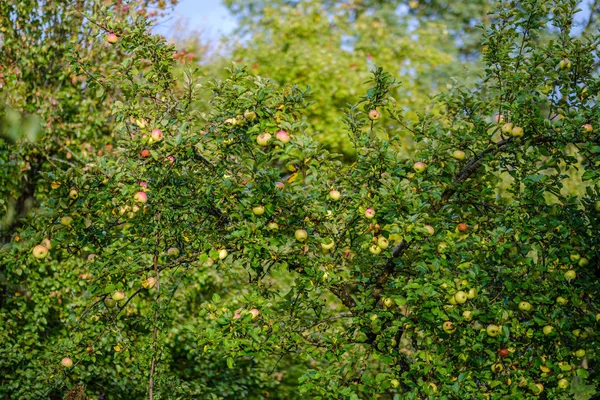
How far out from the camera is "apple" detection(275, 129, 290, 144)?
9.56ft

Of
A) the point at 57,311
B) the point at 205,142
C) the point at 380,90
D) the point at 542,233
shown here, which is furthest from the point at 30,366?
the point at 542,233

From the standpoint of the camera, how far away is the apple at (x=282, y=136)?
2914 mm

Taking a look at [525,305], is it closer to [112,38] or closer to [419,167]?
[419,167]

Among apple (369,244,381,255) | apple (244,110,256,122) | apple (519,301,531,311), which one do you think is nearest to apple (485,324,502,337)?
apple (519,301,531,311)

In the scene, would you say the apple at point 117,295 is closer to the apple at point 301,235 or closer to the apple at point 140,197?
the apple at point 140,197

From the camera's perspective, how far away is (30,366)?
4.89 meters

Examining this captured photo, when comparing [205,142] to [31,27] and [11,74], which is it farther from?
[31,27]

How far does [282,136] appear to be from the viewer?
9.57 feet

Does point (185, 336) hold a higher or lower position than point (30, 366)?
higher

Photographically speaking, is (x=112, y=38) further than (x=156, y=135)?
Yes

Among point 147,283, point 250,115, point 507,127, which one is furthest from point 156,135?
point 507,127

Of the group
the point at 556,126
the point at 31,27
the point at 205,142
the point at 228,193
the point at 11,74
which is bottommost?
the point at 228,193

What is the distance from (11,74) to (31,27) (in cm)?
60

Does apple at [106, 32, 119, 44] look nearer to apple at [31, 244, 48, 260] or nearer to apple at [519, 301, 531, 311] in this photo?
apple at [31, 244, 48, 260]
